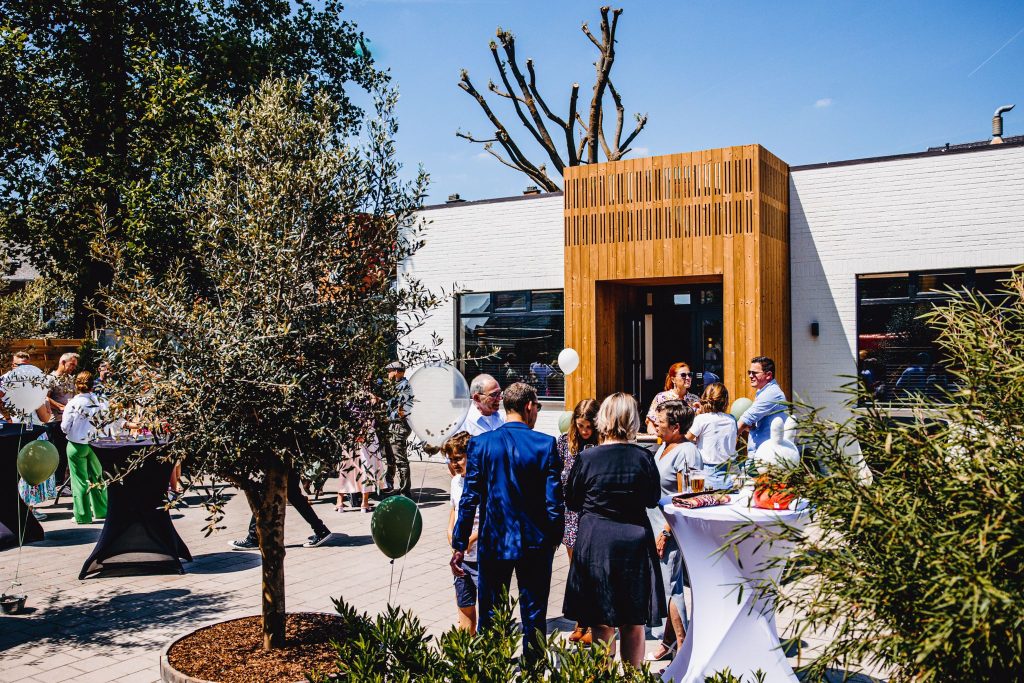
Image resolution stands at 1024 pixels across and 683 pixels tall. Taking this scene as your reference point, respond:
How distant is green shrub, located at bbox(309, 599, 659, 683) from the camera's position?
2797mm

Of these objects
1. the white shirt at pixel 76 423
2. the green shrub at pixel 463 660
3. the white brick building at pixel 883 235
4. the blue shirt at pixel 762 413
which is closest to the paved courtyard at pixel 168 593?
the white shirt at pixel 76 423

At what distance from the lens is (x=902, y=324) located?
11.7 m

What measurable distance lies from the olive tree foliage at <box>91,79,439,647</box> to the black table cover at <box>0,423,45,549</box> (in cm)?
515

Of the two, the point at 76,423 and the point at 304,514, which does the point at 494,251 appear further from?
the point at 76,423

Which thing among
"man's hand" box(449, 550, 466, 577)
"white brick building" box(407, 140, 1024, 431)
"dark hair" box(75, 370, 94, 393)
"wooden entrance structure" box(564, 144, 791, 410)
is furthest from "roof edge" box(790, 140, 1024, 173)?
"dark hair" box(75, 370, 94, 393)

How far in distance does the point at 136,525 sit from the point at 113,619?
1.53 meters

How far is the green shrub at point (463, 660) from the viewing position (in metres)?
2.80

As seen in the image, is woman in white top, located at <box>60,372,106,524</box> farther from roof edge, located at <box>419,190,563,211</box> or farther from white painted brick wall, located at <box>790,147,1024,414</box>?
white painted brick wall, located at <box>790,147,1024,414</box>

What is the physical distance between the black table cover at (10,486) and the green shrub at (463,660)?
7110mm

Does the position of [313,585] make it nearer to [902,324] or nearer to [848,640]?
[848,640]

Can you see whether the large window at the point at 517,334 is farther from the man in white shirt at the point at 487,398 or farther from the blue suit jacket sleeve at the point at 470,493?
the blue suit jacket sleeve at the point at 470,493

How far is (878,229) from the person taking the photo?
11.9 meters

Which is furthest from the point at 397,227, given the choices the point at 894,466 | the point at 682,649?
the point at 894,466

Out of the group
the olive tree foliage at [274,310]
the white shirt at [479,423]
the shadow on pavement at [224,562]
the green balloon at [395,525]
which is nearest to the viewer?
the olive tree foliage at [274,310]
